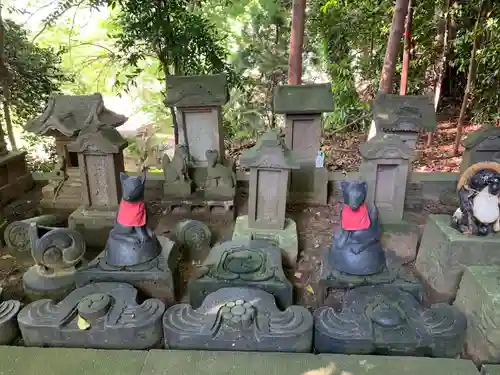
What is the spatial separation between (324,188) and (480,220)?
9.78ft

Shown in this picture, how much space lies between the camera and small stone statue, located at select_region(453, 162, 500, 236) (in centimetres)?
396

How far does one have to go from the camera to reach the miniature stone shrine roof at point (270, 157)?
5.12 m

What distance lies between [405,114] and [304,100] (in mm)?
1607

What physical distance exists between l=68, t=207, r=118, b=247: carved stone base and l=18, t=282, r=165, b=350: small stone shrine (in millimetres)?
2134

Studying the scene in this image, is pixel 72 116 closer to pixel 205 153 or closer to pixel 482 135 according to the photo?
pixel 205 153

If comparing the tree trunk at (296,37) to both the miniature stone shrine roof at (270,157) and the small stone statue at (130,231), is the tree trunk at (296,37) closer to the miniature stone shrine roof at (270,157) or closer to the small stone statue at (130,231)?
the miniature stone shrine roof at (270,157)

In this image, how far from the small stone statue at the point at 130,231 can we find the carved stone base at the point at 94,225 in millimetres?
1594

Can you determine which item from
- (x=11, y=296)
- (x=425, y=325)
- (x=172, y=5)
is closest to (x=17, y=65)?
(x=172, y=5)

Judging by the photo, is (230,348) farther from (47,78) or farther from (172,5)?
(47,78)

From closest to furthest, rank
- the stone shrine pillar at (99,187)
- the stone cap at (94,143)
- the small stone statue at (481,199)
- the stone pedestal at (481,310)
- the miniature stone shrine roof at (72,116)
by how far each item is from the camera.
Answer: the stone pedestal at (481,310)
the small stone statue at (481,199)
the stone cap at (94,143)
the stone shrine pillar at (99,187)
the miniature stone shrine roof at (72,116)

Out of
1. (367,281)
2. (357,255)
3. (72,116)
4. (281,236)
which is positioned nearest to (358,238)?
(357,255)

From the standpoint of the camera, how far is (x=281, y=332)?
350 cm

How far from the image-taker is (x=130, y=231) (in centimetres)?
435

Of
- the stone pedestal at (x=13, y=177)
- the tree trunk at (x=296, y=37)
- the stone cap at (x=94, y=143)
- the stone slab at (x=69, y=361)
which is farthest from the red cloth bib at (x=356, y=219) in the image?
the stone pedestal at (x=13, y=177)
